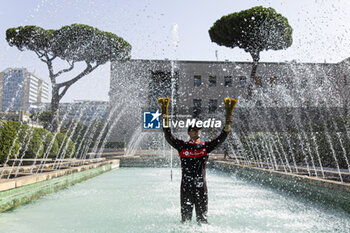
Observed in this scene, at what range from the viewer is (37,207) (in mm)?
4512

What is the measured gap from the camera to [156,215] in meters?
4.06

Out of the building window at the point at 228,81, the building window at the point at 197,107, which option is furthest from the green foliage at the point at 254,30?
the building window at the point at 197,107

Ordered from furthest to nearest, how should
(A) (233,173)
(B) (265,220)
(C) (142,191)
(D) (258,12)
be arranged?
(D) (258,12)
(A) (233,173)
(C) (142,191)
(B) (265,220)

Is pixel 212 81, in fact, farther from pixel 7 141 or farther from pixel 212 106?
pixel 7 141

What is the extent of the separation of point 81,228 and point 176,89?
29.2 m

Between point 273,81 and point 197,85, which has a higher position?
point 273,81

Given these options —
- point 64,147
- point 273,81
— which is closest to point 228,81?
point 273,81

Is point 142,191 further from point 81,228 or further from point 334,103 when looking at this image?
point 334,103

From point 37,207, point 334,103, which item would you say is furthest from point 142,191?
point 334,103

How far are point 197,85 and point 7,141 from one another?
24796mm

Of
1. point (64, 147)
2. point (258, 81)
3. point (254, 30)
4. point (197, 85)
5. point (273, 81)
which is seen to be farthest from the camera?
point (273, 81)

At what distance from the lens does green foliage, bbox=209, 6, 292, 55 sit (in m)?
20.8

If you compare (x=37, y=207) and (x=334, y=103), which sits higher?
(x=334, y=103)

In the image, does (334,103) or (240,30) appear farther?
(334,103)
